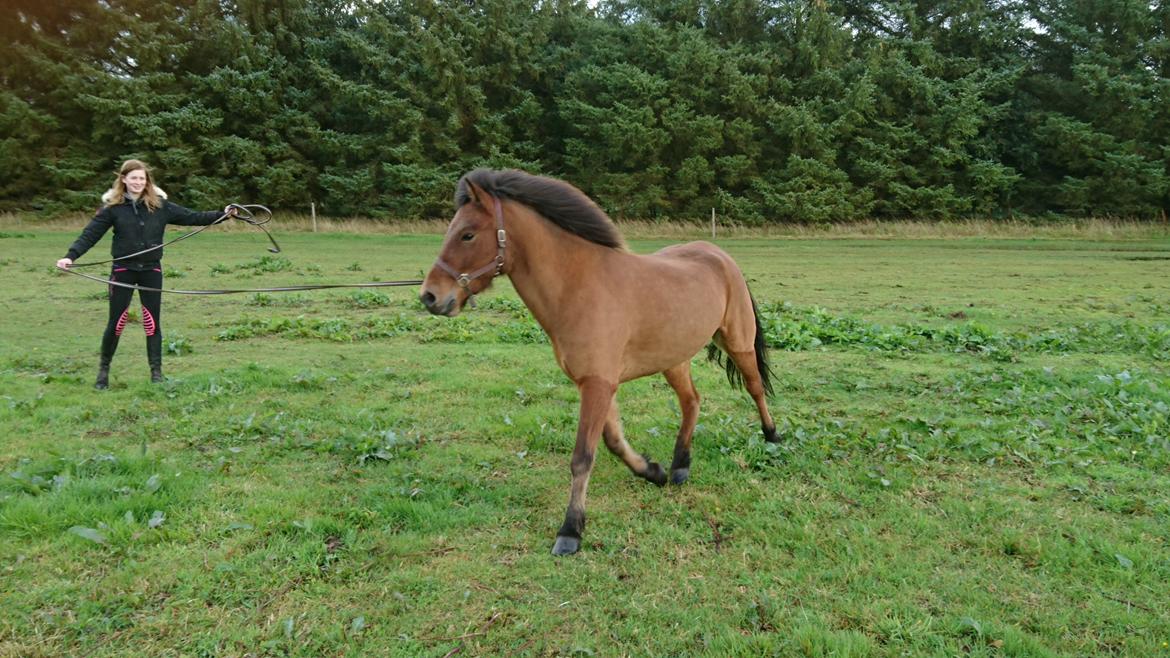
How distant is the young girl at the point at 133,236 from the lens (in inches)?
273

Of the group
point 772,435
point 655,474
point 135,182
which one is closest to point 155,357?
point 135,182

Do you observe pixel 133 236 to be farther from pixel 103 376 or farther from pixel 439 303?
pixel 439 303

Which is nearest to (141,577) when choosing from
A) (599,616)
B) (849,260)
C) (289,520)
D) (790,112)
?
(289,520)

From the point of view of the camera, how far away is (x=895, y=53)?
3381cm

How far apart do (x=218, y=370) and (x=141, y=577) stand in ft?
16.1

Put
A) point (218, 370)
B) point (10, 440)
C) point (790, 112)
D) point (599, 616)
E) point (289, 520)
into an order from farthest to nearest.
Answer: point (790, 112) → point (218, 370) → point (10, 440) → point (289, 520) → point (599, 616)

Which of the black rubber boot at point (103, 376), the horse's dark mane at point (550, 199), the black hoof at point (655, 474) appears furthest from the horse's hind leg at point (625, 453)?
the black rubber boot at point (103, 376)

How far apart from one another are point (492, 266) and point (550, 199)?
613 millimetres

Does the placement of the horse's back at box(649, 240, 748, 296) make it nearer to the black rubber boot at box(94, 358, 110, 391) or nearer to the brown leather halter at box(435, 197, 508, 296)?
the brown leather halter at box(435, 197, 508, 296)

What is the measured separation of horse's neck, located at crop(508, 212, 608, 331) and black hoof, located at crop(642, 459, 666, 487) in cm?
131

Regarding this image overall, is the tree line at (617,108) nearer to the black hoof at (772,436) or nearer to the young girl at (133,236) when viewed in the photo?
the young girl at (133,236)

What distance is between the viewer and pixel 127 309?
7.20 metres

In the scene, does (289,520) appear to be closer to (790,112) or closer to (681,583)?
(681,583)

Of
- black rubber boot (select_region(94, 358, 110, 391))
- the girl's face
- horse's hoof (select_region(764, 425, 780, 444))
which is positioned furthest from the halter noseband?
black rubber boot (select_region(94, 358, 110, 391))
